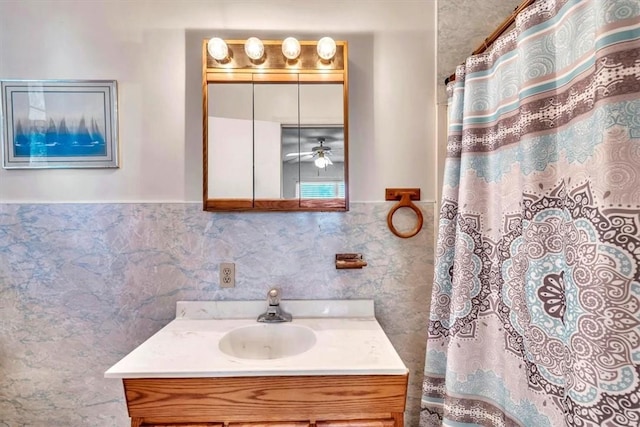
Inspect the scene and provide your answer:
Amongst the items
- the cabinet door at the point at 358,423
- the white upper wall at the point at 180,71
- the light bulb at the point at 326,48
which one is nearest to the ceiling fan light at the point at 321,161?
the white upper wall at the point at 180,71

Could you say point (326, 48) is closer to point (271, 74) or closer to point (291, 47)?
point (291, 47)

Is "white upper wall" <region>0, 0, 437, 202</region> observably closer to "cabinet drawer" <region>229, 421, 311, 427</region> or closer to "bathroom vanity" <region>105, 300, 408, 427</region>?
"bathroom vanity" <region>105, 300, 408, 427</region>

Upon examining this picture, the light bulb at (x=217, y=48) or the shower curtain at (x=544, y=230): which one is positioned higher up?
the light bulb at (x=217, y=48)

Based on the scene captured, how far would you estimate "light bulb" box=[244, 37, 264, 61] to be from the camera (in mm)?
1319

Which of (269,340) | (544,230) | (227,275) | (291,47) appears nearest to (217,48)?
(291,47)

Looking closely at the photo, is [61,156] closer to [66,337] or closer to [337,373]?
[66,337]

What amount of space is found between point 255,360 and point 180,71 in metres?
1.32

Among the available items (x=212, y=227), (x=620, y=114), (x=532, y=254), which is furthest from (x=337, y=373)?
(x=620, y=114)

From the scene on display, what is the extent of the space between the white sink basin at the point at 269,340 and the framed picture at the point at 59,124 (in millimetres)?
973

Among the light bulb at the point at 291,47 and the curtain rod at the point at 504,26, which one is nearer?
the curtain rod at the point at 504,26

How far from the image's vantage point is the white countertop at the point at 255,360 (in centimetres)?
97

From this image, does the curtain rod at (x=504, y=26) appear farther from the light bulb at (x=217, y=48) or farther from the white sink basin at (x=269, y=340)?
the white sink basin at (x=269, y=340)

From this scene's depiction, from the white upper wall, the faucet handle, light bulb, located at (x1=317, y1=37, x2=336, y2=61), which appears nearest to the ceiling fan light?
the white upper wall

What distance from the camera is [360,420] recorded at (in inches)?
39.4
